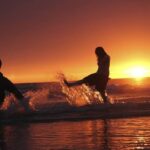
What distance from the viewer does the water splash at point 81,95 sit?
77.6ft

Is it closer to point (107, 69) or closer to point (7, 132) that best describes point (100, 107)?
point (107, 69)

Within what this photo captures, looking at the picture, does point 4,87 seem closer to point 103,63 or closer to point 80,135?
point 103,63

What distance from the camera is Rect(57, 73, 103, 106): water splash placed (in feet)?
77.6

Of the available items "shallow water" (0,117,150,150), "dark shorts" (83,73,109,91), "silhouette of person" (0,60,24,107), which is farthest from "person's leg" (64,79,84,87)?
"shallow water" (0,117,150,150)

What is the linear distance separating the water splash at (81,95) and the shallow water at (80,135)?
230 inches

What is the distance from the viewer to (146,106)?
2097cm

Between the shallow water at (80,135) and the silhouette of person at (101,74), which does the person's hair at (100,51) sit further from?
the shallow water at (80,135)

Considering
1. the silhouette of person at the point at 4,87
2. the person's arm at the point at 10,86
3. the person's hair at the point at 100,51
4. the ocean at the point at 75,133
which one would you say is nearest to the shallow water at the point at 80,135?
the ocean at the point at 75,133

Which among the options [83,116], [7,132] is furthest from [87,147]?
[83,116]

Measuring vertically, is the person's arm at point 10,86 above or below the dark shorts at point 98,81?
below

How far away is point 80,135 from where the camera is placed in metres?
14.5

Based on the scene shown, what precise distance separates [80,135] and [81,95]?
1059 centimetres

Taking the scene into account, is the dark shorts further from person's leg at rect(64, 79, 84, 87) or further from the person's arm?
the person's arm

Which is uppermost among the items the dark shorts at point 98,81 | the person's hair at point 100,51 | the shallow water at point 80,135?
→ the person's hair at point 100,51
